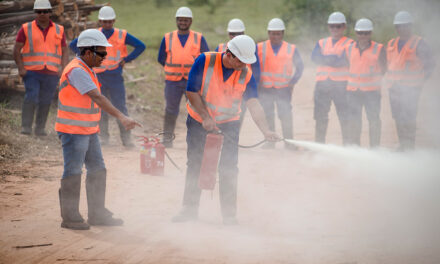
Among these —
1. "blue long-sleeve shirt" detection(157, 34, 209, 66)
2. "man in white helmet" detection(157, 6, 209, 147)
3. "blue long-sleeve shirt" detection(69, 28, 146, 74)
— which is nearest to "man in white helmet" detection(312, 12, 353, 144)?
"blue long-sleeve shirt" detection(157, 34, 209, 66)

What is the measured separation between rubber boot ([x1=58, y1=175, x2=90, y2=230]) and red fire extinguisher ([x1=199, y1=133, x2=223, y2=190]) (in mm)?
1356

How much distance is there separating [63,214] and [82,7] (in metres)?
8.27

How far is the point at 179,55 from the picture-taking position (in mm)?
9562

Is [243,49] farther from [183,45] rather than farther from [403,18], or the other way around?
[403,18]

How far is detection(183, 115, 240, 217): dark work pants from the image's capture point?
5.68 meters

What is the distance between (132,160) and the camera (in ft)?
29.2

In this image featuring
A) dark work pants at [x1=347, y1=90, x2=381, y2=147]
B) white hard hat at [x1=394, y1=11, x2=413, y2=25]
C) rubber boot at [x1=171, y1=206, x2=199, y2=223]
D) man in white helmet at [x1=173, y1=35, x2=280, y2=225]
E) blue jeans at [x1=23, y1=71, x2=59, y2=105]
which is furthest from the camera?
dark work pants at [x1=347, y1=90, x2=381, y2=147]

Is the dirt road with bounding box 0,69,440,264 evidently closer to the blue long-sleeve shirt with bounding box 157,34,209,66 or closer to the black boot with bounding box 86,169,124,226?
the black boot with bounding box 86,169,124,226

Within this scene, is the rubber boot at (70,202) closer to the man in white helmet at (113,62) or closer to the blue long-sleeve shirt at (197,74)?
the blue long-sleeve shirt at (197,74)

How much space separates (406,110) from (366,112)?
2.56ft

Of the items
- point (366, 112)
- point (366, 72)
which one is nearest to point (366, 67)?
point (366, 72)

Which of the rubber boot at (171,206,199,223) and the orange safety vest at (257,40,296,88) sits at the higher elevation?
the orange safety vest at (257,40,296,88)

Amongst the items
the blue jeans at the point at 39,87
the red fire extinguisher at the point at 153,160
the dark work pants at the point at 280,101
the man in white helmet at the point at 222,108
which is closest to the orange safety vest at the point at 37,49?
the blue jeans at the point at 39,87

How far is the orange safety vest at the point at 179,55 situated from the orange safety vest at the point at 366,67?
116 inches
